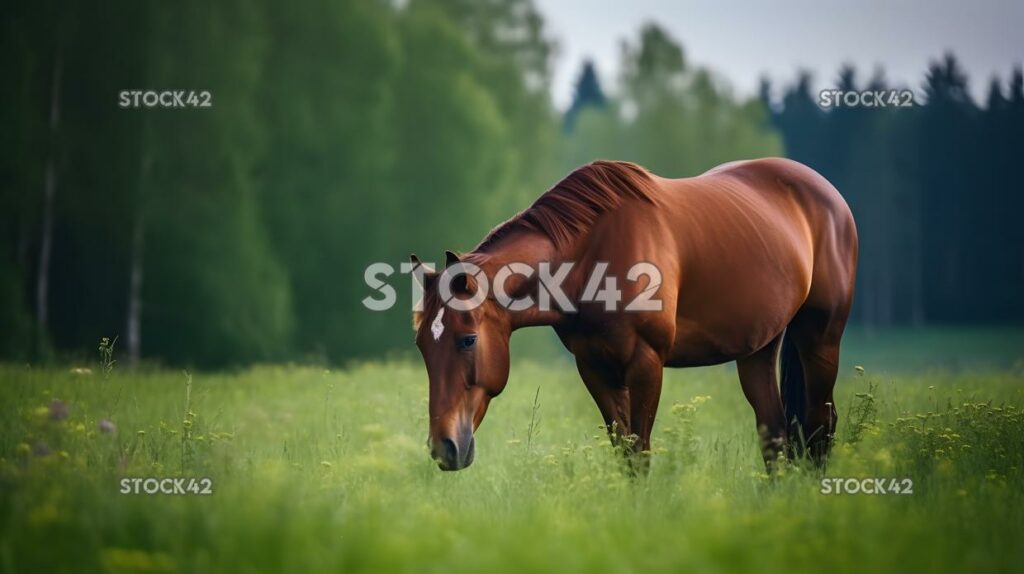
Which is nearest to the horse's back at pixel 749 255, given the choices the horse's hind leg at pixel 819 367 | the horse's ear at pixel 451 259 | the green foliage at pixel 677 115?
the horse's hind leg at pixel 819 367

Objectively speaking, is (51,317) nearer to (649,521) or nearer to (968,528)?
(649,521)

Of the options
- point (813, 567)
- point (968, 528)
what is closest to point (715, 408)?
point (968, 528)

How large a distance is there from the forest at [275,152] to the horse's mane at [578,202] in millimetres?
5587

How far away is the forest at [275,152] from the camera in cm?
1675

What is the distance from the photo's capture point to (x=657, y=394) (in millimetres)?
6422

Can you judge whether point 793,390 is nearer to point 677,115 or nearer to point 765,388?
point 765,388

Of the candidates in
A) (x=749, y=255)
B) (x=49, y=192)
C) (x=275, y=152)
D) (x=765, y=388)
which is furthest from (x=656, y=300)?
(x=275, y=152)

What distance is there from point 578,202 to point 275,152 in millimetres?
15006

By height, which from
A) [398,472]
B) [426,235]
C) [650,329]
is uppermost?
[426,235]

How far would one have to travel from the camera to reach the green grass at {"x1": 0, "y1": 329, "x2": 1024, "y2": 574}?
13.7 feet

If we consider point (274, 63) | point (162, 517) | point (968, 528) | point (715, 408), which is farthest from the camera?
point (274, 63)

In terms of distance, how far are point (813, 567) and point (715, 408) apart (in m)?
6.92

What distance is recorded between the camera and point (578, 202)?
259 inches

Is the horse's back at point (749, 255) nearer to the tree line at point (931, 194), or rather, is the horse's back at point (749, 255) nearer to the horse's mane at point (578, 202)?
the horse's mane at point (578, 202)
